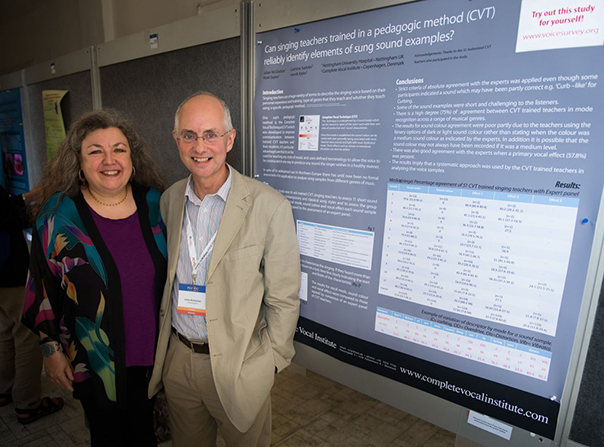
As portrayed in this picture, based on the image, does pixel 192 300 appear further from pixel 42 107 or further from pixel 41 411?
pixel 42 107

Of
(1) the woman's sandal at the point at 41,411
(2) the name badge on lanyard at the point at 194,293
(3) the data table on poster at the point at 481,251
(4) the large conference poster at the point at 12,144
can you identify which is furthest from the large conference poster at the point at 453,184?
(4) the large conference poster at the point at 12,144

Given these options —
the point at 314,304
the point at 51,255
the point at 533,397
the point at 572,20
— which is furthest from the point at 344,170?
the point at 51,255

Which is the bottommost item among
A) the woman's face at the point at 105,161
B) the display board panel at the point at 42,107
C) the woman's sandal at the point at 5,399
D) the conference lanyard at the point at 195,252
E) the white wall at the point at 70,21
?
the woman's sandal at the point at 5,399

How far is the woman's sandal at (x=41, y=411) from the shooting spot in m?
1.89

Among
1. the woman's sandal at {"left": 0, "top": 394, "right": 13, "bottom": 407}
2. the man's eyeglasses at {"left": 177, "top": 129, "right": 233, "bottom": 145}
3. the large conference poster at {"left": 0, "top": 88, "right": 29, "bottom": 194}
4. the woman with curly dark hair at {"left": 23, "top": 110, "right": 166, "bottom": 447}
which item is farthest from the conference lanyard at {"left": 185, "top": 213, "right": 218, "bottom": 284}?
the large conference poster at {"left": 0, "top": 88, "right": 29, "bottom": 194}

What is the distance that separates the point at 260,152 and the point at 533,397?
3.56 feet

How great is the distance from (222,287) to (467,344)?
27.8 inches

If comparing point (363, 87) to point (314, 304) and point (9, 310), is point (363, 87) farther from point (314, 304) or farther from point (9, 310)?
point (9, 310)

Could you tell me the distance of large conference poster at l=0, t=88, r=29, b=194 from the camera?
2725 mm

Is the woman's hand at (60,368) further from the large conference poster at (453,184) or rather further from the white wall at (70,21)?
the white wall at (70,21)

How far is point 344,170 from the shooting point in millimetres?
1097

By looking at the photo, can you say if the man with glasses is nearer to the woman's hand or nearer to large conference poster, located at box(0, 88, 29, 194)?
the woman's hand

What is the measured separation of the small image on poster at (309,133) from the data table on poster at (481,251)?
0.31m

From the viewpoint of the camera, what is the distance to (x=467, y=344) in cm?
92
